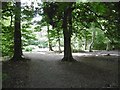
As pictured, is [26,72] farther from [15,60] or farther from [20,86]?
[15,60]

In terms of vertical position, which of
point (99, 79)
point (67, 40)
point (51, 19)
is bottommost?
point (99, 79)

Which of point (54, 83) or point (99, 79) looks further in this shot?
point (99, 79)

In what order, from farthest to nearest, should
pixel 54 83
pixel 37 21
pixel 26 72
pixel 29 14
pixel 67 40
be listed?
pixel 37 21 → pixel 67 40 → pixel 29 14 → pixel 26 72 → pixel 54 83

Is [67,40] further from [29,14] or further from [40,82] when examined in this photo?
[40,82]

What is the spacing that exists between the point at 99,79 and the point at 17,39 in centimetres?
824

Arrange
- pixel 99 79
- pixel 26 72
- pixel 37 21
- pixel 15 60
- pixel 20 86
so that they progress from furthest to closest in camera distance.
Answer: pixel 37 21, pixel 15 60, pixel 26 72, pixel 99 79, pixel 20 86

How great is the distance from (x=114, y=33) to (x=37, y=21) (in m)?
7.46

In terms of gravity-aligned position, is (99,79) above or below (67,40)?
below

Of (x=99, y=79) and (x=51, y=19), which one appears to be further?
(x=51, y=19)

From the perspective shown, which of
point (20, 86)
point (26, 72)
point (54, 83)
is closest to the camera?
point (20, 86)

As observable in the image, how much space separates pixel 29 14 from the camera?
15352 millimetres

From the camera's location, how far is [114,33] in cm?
1775

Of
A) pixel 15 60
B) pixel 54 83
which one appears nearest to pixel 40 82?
pixel 54 83

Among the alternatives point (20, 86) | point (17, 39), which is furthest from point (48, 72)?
point (17, 39)
